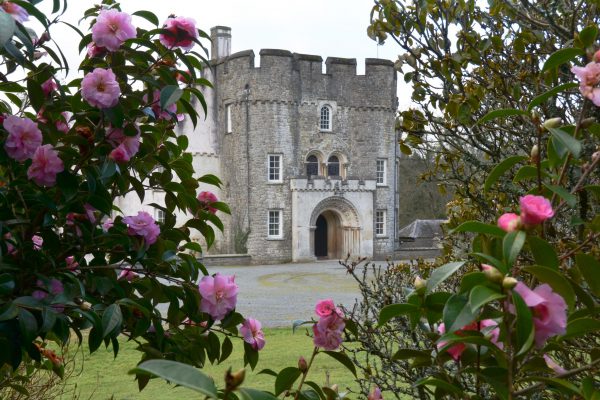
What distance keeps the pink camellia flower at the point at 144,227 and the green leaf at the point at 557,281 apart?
1266 mm

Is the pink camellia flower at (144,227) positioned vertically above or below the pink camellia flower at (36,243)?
above

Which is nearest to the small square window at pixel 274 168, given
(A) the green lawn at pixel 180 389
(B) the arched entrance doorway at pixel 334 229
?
(B) the arched entrance doorway at pixel 334 229

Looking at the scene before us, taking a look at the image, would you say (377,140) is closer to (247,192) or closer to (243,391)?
(247,192)

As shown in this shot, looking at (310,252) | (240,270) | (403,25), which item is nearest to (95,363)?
(403,25)

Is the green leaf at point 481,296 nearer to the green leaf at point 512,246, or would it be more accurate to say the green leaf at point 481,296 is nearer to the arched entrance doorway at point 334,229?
the green leaf at point 512,246

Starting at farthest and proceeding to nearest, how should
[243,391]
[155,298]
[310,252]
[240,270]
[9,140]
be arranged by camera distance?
1. [310,252]
2. [240,270]
3. [155,298]
4. [9,140]
5. [243,391]

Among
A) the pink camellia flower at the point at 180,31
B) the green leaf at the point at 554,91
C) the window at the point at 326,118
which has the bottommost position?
the green leaf at the point at 554,91

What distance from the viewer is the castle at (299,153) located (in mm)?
27312

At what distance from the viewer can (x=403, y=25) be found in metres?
3.26

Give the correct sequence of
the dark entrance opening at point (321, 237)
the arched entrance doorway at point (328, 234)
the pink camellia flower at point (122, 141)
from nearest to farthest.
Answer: the pink camellia flower at point (122, 141) < the arched entrance doorway at point (328, 234) < the dark entrance opening at point (321, 237)

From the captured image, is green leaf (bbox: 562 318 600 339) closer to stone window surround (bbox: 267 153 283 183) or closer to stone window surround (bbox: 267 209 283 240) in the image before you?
stone window surround (bbox: 267 209 283 240)

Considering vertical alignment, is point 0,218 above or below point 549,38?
below

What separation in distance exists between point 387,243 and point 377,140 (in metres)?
4.44

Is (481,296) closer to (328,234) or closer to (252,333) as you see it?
(252,333)
